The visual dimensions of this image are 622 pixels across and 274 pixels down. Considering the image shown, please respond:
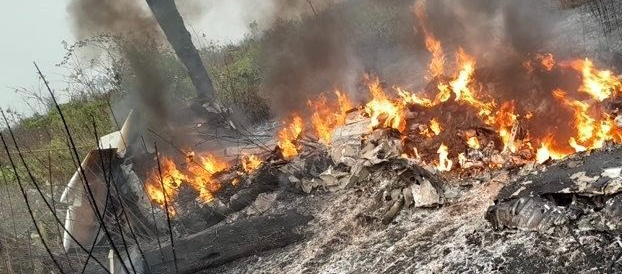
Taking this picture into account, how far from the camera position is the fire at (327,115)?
31.4ft

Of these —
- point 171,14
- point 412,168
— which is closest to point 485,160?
point 412,168

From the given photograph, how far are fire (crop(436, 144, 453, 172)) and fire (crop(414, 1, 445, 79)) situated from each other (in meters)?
2.58

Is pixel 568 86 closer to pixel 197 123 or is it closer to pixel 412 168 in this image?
pixel 412 168

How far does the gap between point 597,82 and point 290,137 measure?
5.90 metres

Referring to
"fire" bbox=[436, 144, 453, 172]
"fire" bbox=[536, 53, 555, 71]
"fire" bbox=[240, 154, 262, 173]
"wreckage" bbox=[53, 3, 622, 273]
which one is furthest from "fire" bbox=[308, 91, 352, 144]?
"fire" bbox=[536, 53, 555, 71]

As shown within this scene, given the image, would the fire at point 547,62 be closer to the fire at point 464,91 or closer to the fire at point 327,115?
the fire at point 464,91

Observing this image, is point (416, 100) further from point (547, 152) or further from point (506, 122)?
point (547, 152)

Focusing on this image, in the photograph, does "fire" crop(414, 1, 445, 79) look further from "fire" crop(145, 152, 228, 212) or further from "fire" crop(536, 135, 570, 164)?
"fire" crop(145, 152, 228, 212)

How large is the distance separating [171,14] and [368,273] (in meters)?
9.96

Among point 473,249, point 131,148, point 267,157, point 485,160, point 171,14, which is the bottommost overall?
point 473,249

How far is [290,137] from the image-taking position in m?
9.91

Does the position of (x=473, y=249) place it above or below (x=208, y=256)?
below

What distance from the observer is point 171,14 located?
477 inches

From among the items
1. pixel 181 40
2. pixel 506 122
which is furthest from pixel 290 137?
pixel 181 40
